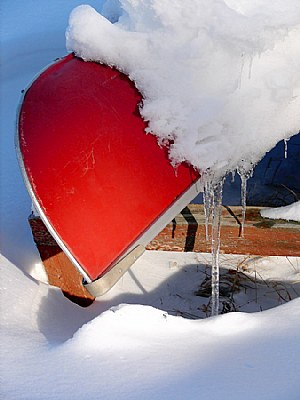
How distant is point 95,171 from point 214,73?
1.54ft

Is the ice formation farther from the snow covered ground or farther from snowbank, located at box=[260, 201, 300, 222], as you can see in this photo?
snowbank, located at box=[260, 201, 300, 222]

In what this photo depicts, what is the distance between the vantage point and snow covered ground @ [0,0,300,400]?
121 centimetres

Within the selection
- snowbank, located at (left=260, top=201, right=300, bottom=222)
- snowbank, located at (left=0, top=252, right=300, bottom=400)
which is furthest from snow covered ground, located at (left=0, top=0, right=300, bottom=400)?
snowbank, located at (left=260, top=201, right=300, bottom=222)

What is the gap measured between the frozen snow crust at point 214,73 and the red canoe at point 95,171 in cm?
8

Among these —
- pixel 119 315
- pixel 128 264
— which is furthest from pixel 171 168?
pixel 119 315

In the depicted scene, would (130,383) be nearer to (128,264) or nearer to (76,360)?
(76,360)

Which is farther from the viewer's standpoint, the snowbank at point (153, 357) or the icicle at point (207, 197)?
the icicle at point (207, 197)

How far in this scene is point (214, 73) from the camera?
1714 millimetres

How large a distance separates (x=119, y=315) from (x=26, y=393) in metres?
0.34

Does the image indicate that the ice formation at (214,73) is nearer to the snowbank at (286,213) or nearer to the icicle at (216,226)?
the icicle at (216,226)

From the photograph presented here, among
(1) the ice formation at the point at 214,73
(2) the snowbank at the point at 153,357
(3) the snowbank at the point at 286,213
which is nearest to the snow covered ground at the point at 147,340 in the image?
(2) the snowbank at the point at 153,357

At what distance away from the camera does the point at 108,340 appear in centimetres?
139

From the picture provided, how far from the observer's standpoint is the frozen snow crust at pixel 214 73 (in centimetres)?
167

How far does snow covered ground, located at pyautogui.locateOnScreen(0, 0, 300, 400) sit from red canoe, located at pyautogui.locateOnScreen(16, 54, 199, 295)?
207 millimetres
